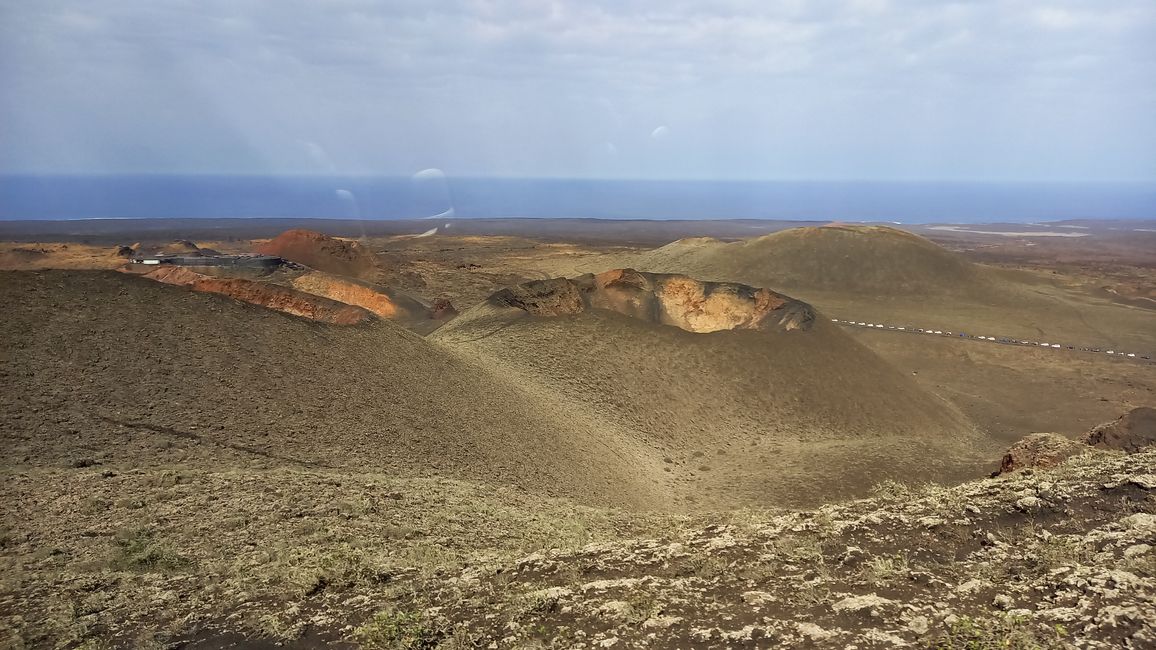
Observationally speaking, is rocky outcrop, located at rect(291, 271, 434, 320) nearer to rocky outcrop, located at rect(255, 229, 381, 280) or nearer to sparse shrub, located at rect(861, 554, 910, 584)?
rocky outcrop, located at rect(255, 229, 381, 280)

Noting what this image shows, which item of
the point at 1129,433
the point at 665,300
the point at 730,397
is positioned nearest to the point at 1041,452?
the point at 1129,433

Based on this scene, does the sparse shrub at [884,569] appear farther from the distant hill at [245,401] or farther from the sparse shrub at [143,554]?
the sparse shrub at [143,554]

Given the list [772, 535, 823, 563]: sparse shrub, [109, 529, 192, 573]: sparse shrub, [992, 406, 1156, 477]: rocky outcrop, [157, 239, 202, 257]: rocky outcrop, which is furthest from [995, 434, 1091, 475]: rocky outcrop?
[157, 239, 202, 257]: rocky outcrop

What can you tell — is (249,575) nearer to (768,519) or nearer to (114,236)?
(768,519)

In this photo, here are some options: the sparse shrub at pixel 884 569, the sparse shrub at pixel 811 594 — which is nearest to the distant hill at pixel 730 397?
the sparse shrub at pixel 884 569

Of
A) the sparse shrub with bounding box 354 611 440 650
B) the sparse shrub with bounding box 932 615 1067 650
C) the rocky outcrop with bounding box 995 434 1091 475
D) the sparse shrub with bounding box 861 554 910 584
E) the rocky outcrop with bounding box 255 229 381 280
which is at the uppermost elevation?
the rocky outcrop with bounding box 255 229 381 280
